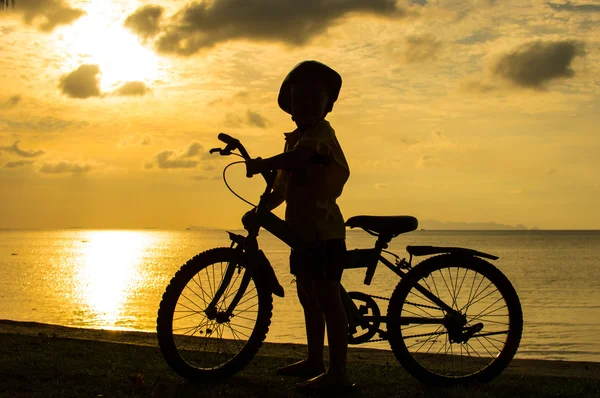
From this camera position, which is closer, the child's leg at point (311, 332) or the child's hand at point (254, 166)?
the child's hand at point (254, 166)

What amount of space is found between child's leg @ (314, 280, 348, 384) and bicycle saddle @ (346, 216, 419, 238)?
548mm

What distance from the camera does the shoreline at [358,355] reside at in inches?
260

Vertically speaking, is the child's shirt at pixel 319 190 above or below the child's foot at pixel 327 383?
above

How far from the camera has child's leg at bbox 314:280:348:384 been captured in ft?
16.1

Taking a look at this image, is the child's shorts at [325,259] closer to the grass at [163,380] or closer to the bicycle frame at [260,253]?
the bicycle frame at [260,253]

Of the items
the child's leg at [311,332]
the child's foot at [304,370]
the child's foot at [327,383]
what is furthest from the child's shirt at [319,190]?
the child's foot at [304,370]

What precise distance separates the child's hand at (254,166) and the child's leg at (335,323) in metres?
0.95

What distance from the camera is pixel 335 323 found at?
4930 mm

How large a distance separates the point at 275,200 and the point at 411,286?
1282 millimetres

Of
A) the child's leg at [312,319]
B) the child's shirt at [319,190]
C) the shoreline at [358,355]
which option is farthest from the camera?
the shoreline at [358,355]

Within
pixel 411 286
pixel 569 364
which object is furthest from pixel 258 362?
pixel 569 364

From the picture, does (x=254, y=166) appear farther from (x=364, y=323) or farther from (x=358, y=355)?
(x=358, y=355)

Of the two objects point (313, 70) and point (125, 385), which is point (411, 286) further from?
point (125, 385)

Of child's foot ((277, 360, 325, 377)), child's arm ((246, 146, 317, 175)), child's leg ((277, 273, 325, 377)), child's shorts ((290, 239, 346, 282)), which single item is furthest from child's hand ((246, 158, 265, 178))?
child's foot ((277, 360, 325, 377))
